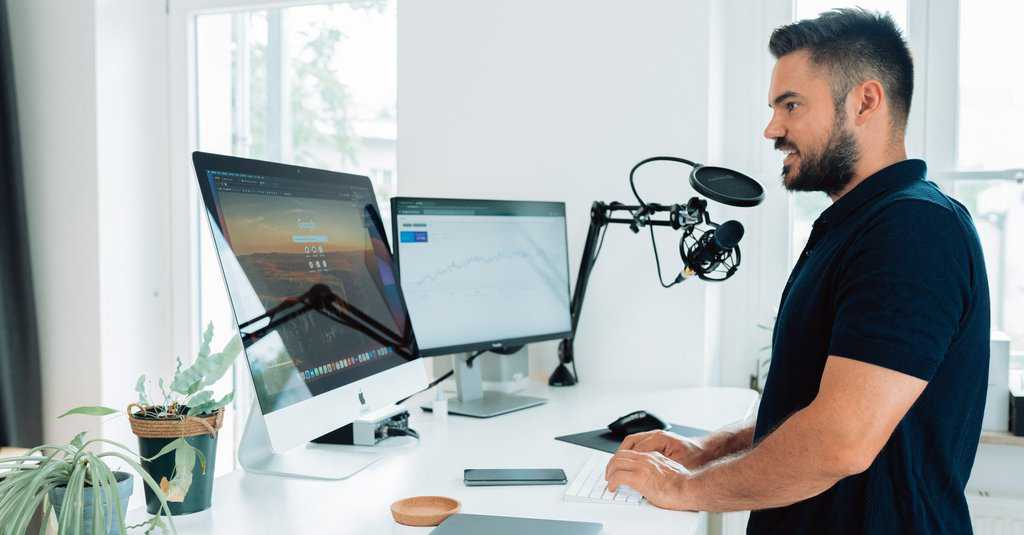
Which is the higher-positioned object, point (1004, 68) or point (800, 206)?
point (1004, 68)

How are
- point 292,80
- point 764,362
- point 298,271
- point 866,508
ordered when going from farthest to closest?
point 292,80 < point 764,362 < point 298,271 < point 866,508

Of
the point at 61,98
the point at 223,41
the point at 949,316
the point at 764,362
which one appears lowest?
the point at 764,362

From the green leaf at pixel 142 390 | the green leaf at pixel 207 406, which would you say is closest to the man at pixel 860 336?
the green leaf at pixel 207 406

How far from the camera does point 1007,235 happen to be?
2.36 m

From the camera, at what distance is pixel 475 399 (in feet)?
6.64

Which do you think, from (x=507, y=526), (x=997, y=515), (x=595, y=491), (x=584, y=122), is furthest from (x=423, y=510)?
(x=997, y=515)

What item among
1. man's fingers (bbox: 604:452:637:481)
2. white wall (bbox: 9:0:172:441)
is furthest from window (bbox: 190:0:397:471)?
man's fingers (bbox: 604:452:637:481)

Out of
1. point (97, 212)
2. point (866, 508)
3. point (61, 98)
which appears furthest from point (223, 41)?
point (866, 508)

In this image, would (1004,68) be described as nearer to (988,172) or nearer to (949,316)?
(988,172)

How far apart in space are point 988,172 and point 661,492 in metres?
1.68

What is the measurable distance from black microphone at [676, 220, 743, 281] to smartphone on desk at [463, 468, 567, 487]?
0.64m

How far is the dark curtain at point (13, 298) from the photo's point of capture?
276 cm

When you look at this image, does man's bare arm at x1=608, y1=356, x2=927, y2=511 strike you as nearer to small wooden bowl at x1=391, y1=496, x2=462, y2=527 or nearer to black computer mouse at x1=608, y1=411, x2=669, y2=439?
small wooden bowl at x1=391, y1=496, x2=462, y2=527

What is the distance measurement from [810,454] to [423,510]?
0.54 metres
